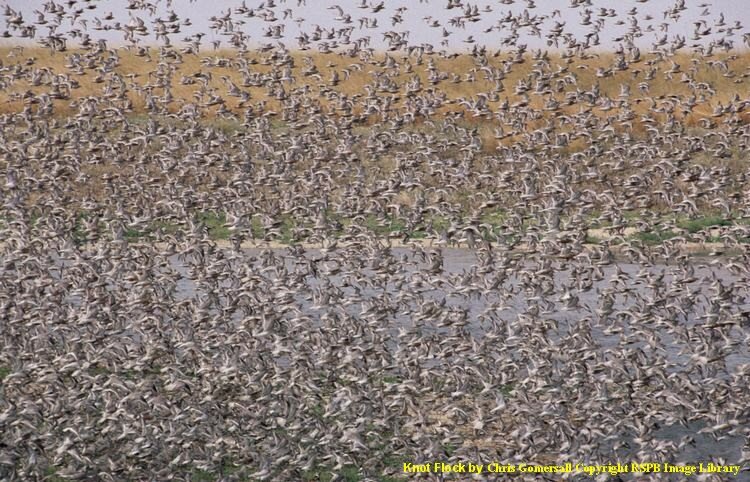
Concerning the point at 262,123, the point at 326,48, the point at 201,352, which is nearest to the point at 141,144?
the point at 262,123

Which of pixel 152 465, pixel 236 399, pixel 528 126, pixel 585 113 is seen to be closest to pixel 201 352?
pixel 236 399

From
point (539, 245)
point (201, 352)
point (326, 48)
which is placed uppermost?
point (326, 48)

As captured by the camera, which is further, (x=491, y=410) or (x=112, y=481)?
(x=491, y=410)

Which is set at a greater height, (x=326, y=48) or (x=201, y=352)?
(x=326, y=48)

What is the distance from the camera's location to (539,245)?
47.9 meters

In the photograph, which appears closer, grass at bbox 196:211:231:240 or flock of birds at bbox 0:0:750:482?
flock of birds at bbox 0:0:750:482

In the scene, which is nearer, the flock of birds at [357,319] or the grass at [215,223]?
the flock of birds at [357,319]

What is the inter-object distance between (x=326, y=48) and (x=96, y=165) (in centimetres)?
1494

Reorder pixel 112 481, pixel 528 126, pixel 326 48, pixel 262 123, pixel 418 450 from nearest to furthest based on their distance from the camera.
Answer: pixel 112 481 → pixel 418 450 → pixel 326 48 → pixel 262 123 → pixel 528 126

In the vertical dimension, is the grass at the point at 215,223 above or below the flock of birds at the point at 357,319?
below

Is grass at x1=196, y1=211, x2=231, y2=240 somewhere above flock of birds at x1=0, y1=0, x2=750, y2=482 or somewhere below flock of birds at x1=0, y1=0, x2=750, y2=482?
below

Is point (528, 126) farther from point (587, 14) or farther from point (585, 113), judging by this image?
point (587, 14)

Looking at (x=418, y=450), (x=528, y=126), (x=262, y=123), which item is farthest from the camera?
(x=528, y=126)

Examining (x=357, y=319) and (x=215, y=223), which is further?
(x=215, y=223)
